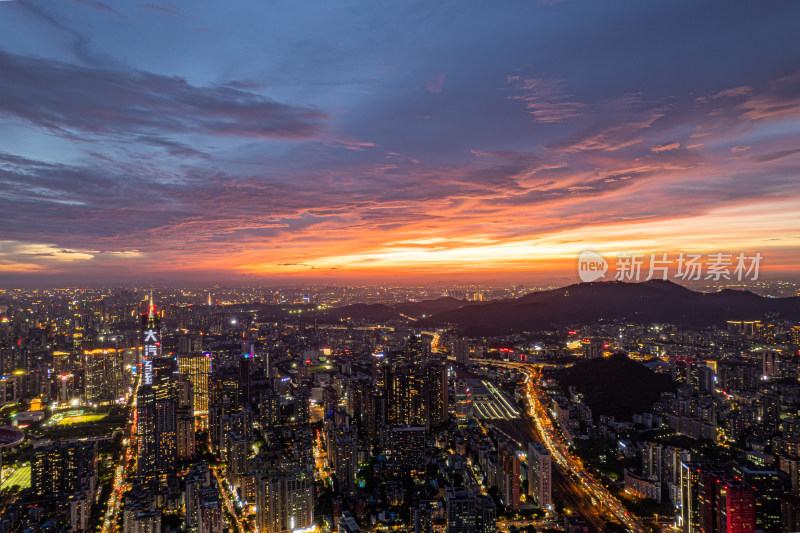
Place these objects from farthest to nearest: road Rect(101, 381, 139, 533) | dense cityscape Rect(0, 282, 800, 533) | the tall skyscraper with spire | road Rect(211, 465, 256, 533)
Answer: the tall skyscraper with spire, road Rect(101, 381, 139, 533), road Rect(211, 465, 256, 533), dense cityscape Rect(0, 282, 800, 533)

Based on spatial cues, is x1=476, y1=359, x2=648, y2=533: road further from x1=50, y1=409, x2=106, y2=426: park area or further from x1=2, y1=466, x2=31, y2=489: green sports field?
x1=50, y1=409, x2=106, y2=426: park area

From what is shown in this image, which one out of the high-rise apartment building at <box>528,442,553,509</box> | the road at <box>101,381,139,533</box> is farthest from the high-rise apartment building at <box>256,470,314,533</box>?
the high-rise apartment building at <box>528,442,553,509</box>

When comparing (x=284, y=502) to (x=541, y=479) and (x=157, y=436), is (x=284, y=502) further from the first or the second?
(x=541, y=479)

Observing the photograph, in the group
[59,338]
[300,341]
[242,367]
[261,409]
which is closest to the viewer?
[261,409]

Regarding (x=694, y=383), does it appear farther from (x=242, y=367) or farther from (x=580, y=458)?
(x=242, y=367)

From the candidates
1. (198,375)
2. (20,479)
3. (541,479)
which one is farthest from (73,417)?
(541,479)

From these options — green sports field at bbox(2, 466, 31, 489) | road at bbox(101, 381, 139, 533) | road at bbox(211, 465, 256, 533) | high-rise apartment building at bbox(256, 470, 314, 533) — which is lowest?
road at bbox(211, 465, 256, 533)

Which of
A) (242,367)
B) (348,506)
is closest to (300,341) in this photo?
(242,367)
